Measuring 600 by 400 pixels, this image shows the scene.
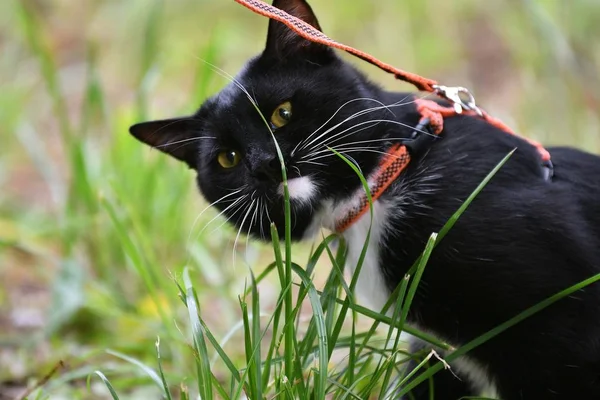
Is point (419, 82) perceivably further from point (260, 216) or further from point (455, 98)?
point (260, 216)

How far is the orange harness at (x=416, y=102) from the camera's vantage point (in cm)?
144

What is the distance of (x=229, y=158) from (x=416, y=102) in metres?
0.42

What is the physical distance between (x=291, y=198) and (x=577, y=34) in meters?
2.85

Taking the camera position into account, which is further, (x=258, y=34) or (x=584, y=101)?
(x=258, y=34)

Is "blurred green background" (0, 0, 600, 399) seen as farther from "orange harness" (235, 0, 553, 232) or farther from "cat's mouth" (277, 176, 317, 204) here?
"orange harness" (235, 0, 553, 232)

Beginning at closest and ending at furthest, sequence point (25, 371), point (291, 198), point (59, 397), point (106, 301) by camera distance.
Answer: point (291, 198), point (59, 397), point (25, 371), point (106, 301)

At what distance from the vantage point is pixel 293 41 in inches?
62.0

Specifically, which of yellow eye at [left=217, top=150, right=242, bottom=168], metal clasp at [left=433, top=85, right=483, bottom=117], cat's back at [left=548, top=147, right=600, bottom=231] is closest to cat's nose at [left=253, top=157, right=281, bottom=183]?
yellow eye at [left=217, top=150, right=242, bottom=168]

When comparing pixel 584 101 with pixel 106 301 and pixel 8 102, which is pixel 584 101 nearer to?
pixel 106 301

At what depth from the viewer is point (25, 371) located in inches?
87.7

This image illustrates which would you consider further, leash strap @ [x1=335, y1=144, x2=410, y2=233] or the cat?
leash strap @ [x1=335, y1=144, x2=410, y2=233]

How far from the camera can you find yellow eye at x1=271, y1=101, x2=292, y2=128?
1.48 metres

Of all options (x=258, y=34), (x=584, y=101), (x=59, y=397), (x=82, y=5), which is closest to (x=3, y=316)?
(x=59, y=397)

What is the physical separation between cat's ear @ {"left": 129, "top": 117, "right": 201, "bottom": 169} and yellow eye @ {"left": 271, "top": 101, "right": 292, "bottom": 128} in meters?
0.27
